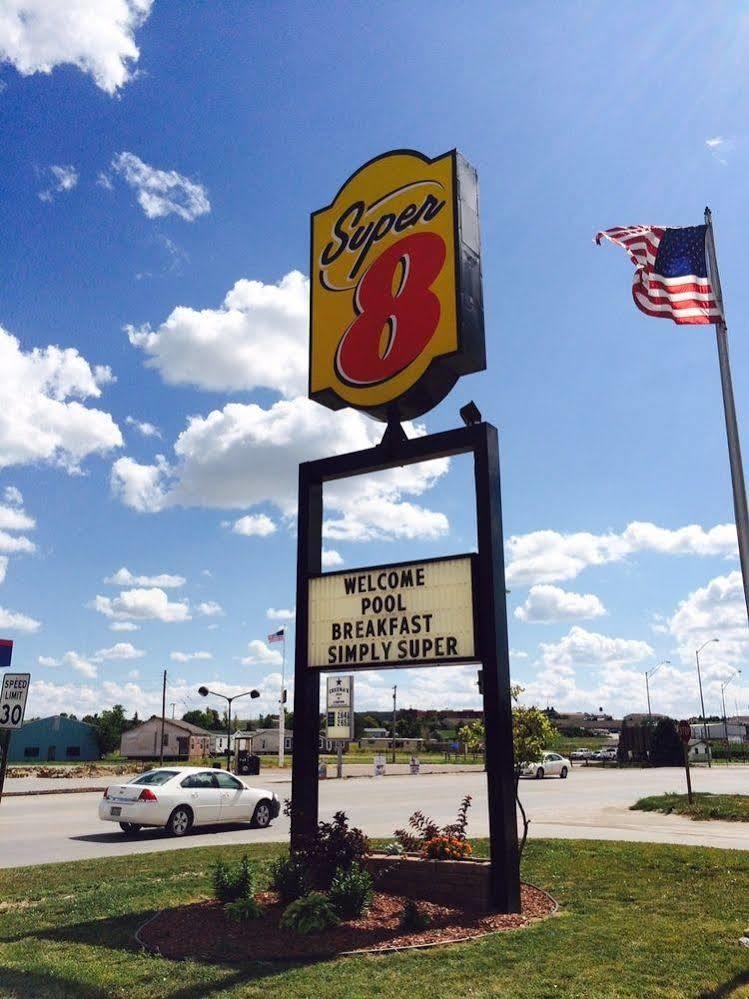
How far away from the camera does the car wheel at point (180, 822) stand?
17.5m

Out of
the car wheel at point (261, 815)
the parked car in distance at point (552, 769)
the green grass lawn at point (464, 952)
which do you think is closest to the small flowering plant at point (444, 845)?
the green grass lawn at point (464, 952)

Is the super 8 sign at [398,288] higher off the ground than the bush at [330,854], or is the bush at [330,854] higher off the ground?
the super 8 sign at [398,288]

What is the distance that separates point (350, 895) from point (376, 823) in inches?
456

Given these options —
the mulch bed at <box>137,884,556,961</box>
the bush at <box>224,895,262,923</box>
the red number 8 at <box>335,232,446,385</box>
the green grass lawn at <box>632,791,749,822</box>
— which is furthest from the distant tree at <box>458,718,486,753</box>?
the green grass lawn at <box>632,791,749,822</box>

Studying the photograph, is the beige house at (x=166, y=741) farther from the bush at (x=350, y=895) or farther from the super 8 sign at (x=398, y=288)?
the bush at (x=350, y=895)

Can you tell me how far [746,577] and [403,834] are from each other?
5662 millimetres

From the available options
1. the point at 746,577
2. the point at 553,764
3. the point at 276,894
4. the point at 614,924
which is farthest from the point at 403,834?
the point at 553,764

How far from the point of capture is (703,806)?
22.5 metres

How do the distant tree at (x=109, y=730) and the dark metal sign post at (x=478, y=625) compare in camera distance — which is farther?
the distant tree at (x=109, y=730)

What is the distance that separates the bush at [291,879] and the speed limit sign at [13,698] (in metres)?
4.78

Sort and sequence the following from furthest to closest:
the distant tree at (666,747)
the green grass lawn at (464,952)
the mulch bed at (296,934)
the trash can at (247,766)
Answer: the distant tree at (666,747)
the trash can at (247,766)
the mulch bed at (296,934)
the green grass lawn at (464,952)

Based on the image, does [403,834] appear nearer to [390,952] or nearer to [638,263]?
[390,952]

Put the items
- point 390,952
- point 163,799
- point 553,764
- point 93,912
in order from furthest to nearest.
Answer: point 553,764 < point 163,799 < point 93,912 < point 390,952

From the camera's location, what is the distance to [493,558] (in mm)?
9961
